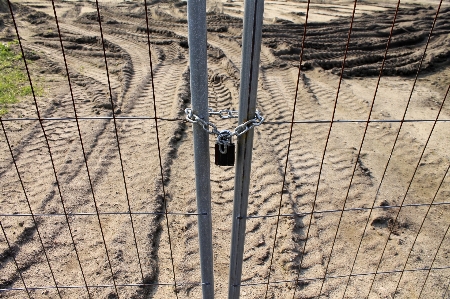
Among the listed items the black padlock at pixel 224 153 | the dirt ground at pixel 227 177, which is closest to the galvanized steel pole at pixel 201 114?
the black padlock at pixel 224 153

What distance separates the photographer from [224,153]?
166 centimetres

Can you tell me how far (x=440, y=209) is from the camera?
417cm

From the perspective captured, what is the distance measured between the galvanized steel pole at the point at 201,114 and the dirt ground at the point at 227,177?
0.21m

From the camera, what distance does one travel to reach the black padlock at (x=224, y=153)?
165 cm

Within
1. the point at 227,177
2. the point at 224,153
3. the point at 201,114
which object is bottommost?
the point at 227,177

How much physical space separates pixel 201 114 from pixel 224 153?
0.21m

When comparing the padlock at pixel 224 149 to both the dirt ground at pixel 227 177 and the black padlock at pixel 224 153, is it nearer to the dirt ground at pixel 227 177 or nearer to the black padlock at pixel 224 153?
the black padlock at pixel 224 153

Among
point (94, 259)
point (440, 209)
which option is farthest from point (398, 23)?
point (94, 259)

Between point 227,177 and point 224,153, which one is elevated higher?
point 224,153

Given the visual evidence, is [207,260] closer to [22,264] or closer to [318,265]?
[318,265]

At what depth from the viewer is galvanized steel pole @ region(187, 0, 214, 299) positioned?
1422 millimetres

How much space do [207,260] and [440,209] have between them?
3.41 metres

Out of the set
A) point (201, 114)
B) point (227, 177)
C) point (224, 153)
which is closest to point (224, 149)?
point (224, 153)

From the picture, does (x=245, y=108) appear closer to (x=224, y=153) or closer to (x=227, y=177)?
(x=224, y=153)
